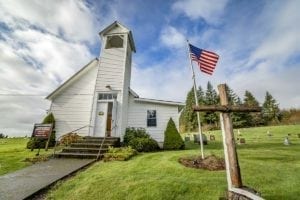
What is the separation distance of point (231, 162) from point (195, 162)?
12.3ft

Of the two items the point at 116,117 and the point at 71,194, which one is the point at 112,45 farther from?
the point at 71,194

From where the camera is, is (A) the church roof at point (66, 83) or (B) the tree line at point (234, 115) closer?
(A) the church roof at point (66, 83)

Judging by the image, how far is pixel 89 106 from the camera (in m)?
15.7

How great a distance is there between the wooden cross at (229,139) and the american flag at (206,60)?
13.0 feet

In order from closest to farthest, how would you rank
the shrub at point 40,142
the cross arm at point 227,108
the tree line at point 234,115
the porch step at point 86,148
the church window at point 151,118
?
the cross arm at point 227,108, the porch step at point 86,148, the shrub at point 40,142, the church window at point 151,118, the tree line at point 234,115

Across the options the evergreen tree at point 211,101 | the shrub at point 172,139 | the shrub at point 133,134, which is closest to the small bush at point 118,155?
the shrub at point 133,134

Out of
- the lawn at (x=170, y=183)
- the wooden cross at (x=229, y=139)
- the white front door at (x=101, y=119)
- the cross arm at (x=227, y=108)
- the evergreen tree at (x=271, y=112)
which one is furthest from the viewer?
the evergreen tree at (x=271, y=112)

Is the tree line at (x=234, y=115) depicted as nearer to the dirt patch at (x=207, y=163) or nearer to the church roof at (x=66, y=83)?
the church roof at (x=66, y=83)

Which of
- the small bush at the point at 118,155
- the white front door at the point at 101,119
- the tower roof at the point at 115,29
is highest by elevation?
the tower roof at the point at 115,29

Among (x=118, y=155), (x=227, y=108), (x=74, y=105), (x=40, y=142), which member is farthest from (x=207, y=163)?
(x=74, y=105)

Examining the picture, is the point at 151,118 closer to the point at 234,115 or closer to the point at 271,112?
the point at 234,115

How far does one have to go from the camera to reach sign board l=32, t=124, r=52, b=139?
12.3m

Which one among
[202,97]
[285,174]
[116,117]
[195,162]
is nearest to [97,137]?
[116,117]

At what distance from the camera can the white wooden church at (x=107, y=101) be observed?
14.6 metres
